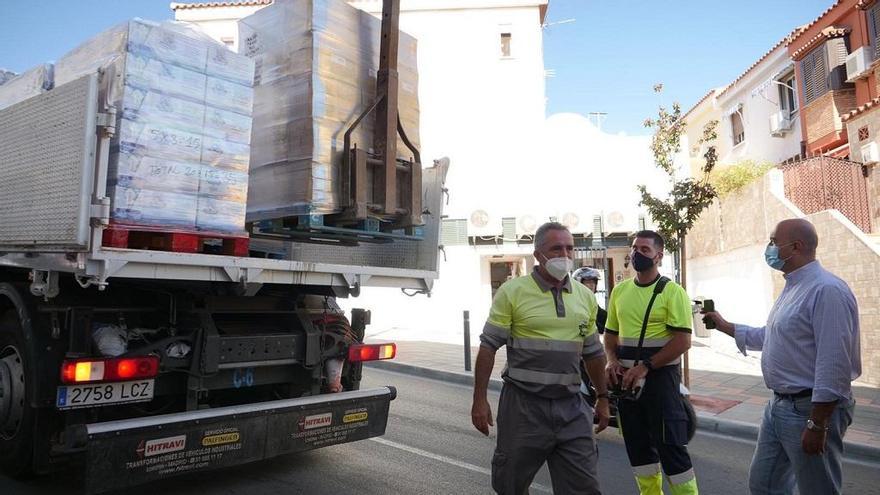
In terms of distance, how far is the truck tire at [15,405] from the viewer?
3.82m

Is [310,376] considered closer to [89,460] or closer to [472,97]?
[89,460]

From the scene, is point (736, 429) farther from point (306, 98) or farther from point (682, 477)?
point (306, 98)

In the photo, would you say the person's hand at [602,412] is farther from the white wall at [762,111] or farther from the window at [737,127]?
the window at [737,127]

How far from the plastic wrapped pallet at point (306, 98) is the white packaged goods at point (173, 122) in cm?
41

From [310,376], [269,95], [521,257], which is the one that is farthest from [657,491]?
[521,257]

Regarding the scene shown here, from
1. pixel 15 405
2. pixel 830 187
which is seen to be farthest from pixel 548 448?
pixel 830 187

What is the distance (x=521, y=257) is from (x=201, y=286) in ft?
53.8

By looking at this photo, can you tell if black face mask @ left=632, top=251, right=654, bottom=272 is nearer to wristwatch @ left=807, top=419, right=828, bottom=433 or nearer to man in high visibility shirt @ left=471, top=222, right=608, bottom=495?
man in high visibility shirt @ left=471, top=222, right=608, bottom=495

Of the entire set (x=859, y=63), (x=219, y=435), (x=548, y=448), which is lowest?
(x=219, y=435)

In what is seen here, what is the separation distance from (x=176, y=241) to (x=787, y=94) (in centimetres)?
2079

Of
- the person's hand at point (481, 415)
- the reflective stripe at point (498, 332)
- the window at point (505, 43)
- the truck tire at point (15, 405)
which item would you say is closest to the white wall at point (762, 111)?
the window at point (505, 43)

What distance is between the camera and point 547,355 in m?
3.11

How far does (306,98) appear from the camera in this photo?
170 inches

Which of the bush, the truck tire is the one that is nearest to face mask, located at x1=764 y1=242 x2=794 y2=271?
the truck tire
